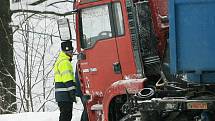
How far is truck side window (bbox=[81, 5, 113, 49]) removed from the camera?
8539mm

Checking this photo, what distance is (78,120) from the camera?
11.4 meters

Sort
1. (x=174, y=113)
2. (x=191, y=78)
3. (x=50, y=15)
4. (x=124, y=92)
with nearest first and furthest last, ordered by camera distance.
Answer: (x=191, y=78), (x=174, y=113), (x=124, y=92), (x=50, y=15)

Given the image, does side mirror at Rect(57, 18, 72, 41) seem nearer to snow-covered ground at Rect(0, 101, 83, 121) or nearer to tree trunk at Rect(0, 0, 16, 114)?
snow-covered ground at Rect(0, 101, 83, 121)

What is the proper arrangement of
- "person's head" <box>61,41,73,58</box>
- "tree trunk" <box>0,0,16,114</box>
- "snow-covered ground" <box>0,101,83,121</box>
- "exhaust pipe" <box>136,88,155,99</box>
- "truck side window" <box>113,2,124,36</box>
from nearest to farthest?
"exhaust pipe" <box>136,88,155,99</box>
"truck side window" <box>113,2,124,36</box>
"person's head" <box>61,41,73,58</box>
"snow-covered ground" <box>0,101,83,121</box>
"tree trunk" <box>0,0,16,114</box>

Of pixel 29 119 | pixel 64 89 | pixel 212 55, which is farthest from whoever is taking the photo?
pixel 29 119

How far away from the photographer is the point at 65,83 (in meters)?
9.87

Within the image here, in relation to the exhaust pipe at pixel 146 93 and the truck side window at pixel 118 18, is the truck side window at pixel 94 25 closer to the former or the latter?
the truck side window at pixel 118 18

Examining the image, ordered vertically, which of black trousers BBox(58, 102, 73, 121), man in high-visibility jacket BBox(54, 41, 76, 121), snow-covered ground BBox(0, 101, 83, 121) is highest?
man in high-visibility jacket BBox(54, 41, 76, 121)

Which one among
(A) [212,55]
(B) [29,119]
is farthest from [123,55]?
(B) [29,119]

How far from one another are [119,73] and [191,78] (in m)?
1.86

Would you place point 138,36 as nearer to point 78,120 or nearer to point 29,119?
point 78,120

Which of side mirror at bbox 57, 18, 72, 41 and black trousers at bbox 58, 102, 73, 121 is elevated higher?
side mirror at bbox 57, 18, 72, 41

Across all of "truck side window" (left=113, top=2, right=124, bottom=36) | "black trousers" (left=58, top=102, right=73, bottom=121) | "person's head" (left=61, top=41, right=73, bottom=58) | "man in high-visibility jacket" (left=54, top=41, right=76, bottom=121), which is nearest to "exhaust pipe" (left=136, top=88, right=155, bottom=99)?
"truck side window" (left=113, top=2, right=124, bottom=36)

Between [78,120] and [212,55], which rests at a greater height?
[212,55]
